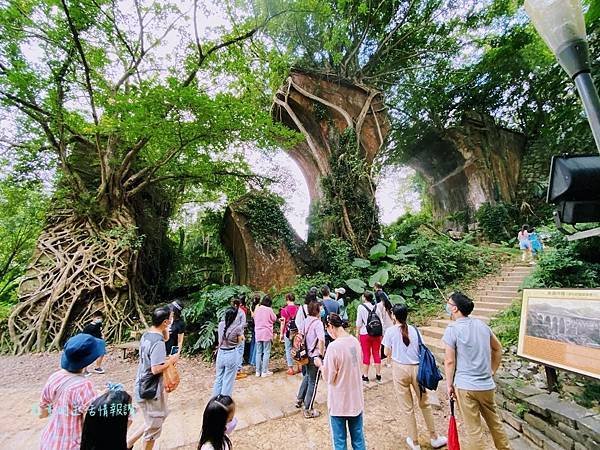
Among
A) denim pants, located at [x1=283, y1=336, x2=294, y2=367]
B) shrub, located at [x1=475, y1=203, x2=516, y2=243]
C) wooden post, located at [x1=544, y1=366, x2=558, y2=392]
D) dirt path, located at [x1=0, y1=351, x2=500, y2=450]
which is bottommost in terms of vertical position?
dirt path, located at [x1=0, y1=351, x2=500, y2=450]

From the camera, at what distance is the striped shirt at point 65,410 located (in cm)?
165

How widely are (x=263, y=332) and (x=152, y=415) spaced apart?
261 cm

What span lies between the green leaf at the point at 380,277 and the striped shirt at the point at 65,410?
7.39 metres

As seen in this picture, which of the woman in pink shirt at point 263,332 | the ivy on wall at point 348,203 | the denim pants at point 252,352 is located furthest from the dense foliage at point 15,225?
the ivy on wall at point 348,203

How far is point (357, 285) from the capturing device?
26.6ft

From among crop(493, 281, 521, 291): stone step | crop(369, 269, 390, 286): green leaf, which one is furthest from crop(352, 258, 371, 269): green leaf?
crop(493, 281, 521, 291): stone step

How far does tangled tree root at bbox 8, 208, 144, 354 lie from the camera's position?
22.1ft

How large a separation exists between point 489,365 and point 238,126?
22.8ft

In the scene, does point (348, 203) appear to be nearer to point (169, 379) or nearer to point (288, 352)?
point (288, 352)

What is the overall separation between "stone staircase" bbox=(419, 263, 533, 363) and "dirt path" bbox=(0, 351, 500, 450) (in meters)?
1.84

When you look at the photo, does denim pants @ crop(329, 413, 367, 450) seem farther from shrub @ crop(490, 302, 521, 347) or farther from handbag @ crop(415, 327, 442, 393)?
shrub @ crop(490, 302, 521, 347)

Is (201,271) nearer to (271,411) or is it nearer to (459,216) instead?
(271,411)

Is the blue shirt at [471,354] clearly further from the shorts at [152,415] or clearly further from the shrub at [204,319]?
the shrub at [204,319]

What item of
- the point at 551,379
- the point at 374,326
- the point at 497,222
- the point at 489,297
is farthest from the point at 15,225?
the point at 497,222
